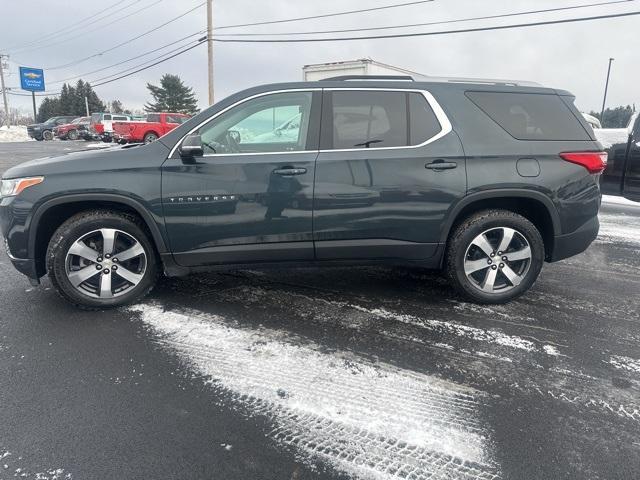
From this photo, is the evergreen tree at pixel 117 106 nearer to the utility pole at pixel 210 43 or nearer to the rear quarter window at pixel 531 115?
the utility pole at pixel 210 43

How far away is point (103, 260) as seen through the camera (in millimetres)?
3547

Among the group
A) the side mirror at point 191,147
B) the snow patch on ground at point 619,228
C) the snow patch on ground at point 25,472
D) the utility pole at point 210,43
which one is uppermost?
the utility pole at point 210,43

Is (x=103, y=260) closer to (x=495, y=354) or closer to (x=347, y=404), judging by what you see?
(x=347, y=404)

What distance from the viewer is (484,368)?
2.87 meters

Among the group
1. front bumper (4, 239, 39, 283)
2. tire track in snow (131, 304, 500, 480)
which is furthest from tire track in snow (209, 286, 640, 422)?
front bumper (4, 239, 39, 283)

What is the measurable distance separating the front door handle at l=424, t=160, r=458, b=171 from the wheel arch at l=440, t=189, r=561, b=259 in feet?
0.94

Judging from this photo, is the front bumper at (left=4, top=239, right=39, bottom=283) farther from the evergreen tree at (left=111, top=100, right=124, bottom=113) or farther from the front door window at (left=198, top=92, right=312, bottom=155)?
the evergreen tree at (left=111, top=100, right=124, bottom=113)

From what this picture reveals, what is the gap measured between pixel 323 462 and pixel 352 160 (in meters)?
2.18

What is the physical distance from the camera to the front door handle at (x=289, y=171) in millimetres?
3406

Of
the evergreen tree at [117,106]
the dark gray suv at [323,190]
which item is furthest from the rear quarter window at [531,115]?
the evergreen tree at [117,106]

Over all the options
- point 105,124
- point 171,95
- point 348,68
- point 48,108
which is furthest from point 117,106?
point 348,68

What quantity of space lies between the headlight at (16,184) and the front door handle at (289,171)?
1.77 meters

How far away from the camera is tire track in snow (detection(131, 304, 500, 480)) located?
209cm

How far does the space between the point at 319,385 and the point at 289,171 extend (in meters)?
1.61
